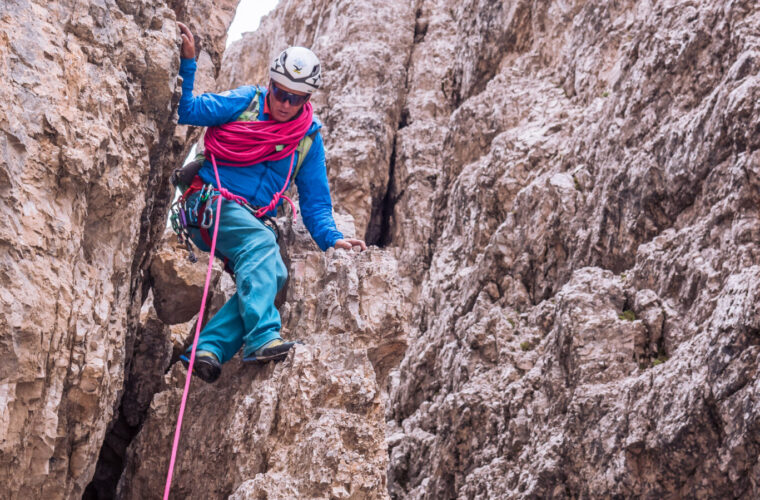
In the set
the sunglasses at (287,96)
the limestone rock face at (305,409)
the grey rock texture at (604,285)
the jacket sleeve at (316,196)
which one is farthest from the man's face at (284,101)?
the grey rock texture at (604,285)

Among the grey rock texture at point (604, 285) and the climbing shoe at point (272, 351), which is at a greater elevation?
the grey rock texture at point (604, 285)

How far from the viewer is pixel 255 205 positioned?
7.08 meters

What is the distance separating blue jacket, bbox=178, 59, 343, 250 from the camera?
6660 mm

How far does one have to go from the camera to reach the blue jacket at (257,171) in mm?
6660

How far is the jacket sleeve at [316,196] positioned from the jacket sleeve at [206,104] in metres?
0.82

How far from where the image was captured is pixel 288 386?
597 centimetres

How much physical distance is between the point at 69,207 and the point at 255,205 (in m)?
2.50

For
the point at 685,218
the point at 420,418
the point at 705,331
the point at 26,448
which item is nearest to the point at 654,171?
the point at 685,218

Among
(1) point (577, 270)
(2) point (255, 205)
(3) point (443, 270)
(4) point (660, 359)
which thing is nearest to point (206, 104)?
(2) point (255, 205)

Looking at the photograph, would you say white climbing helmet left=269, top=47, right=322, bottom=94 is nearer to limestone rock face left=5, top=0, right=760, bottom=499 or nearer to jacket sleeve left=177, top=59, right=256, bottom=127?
jacket sleeve left=177, top=59, right=256, bottom=127

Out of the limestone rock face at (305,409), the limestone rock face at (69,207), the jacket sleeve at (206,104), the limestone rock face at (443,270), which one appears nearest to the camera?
the limestone rock face at (69,207)

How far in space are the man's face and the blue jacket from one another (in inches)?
5.7

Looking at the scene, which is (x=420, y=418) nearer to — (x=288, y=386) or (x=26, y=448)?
(x=288, y=386)

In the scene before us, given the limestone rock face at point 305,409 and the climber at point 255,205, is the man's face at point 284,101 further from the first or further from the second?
the limestone rock face at point 305,409
